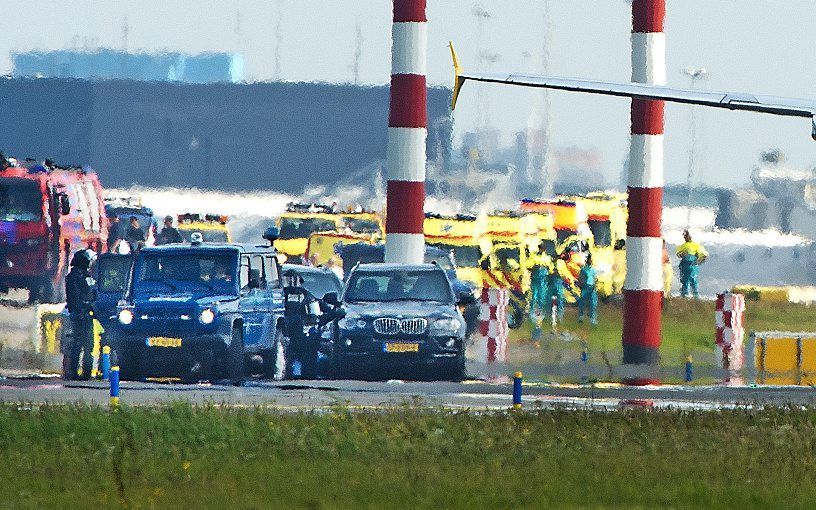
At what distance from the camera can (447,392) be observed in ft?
90.3

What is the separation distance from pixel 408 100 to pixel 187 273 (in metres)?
6.87

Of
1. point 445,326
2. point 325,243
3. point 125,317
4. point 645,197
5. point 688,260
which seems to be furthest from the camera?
point 688,260

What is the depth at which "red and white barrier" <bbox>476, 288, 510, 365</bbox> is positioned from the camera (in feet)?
113

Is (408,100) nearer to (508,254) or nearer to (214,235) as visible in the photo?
(508,254)

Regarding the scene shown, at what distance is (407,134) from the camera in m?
35.8

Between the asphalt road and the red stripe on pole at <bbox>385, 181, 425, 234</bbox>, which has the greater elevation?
the red stripe on pole at <bbox>385, 181, 425, 234</bbox>

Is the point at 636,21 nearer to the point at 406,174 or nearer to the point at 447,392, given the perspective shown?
the point at 406,174

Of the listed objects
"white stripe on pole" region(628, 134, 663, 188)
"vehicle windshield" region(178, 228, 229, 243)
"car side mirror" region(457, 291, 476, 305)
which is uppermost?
"white stripe on pole" region(628, 134, 663, 188)

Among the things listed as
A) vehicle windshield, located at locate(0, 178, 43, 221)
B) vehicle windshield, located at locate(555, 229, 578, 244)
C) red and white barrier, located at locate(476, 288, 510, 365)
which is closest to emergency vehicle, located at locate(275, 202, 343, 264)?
vehicle windshield, located at locate(555, 229, 578, 244)

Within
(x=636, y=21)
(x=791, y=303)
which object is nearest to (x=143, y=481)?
(x=636, y=21)

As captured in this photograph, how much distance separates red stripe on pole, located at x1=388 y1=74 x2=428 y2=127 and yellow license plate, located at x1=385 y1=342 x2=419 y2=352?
6.42 metres

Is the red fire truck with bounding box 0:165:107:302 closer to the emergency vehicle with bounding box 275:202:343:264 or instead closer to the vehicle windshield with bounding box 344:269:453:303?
the emergency vehicle with bounding box 275:202:343:264

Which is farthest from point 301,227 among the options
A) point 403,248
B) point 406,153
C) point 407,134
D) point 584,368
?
point 584,368

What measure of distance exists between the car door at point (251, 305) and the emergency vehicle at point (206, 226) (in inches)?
1069
